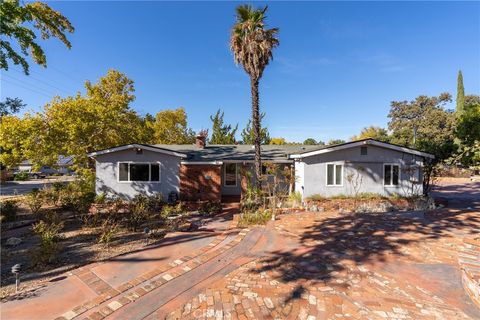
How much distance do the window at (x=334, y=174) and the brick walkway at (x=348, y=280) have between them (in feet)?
18.0

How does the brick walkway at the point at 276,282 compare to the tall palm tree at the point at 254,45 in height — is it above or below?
below

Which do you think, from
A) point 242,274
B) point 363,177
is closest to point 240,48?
point 363,177

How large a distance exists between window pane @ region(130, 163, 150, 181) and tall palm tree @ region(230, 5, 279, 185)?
7.45m

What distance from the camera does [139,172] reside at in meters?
16.1

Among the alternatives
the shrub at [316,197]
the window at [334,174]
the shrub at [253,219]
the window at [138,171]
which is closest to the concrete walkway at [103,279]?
the shrub at [253,219]

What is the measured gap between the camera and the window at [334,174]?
15266 millimetres

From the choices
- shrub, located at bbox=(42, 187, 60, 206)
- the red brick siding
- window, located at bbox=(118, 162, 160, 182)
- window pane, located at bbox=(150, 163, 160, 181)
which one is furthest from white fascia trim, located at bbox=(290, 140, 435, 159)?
shrub, located at bbox=(42, 187, 60, 206)

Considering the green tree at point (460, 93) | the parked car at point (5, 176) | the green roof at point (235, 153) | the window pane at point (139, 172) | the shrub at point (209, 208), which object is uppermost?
the green tree at point (460, 93)

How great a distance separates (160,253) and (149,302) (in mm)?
2717

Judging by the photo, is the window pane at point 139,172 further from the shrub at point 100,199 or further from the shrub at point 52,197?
the shrub at point 52,197

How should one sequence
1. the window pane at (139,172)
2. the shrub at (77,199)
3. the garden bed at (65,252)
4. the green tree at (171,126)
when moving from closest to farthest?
the garden bed at (65,252) < the shrub at (77,199) < the window pane at (139,172) < the green tree at (171,126)

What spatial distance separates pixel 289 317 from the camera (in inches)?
181

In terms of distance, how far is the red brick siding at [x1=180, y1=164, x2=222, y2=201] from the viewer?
1611 cm

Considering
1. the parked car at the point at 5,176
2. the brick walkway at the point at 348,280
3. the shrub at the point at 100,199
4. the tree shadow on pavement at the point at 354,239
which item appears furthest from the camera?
the parked car at the point at 5,176
